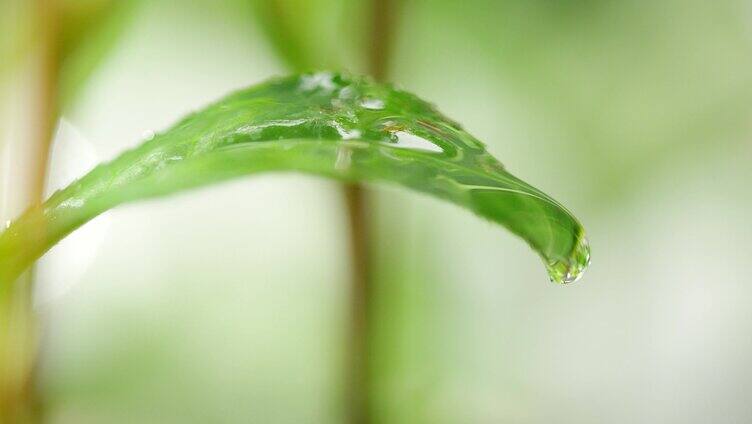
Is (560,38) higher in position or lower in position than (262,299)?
higher

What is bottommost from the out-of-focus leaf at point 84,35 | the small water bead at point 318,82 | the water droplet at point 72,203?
the water droplet at point 72,203

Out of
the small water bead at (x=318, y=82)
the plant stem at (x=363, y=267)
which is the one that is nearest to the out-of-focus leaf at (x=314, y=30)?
the plant stem at (x=363, y=267)

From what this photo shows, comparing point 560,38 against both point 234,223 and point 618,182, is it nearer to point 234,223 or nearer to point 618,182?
point 618,182

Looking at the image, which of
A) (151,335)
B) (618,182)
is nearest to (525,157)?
(618,182)

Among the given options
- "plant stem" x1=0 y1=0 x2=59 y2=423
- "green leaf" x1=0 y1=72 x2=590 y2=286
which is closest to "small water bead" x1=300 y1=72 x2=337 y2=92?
"green leaf" x1=0 y1=72 x2=590 y2=286

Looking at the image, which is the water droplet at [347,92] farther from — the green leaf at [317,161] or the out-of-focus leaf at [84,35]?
the out-of-focus leaf at [84,35]

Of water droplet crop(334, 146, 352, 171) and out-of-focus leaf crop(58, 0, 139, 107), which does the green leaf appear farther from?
out-of-focus leaf crop(58, 0, 139, 107)
